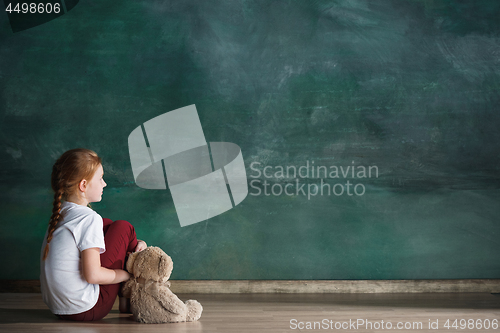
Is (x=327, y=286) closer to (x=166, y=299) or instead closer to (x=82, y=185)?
(x=166, y=299)

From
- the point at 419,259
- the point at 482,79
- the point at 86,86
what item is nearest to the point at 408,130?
the point at 482,79

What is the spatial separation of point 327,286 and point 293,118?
3.43ft

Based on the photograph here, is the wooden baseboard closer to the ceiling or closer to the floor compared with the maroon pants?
closer to the floor

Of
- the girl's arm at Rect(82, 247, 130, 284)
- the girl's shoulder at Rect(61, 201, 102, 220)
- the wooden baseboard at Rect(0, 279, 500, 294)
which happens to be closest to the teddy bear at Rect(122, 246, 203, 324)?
the girl's arm at Rect(82, 247, 130, 284)

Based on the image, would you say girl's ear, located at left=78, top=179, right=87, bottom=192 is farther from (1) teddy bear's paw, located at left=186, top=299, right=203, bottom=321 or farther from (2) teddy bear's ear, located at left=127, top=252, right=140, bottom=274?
(1) teddy bear's paw, located at left=186, top=299, right=203, bottom=321

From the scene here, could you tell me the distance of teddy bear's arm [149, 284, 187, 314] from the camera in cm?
189

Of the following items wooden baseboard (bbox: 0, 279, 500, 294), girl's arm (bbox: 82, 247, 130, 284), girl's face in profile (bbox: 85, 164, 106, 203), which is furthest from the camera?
wooden baseboard (bbox: 0, 279, 500, 294)

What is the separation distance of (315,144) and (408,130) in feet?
1.92

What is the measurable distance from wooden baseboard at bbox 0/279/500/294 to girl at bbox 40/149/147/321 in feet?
2.63

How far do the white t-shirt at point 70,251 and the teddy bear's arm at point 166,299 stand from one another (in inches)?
11.0

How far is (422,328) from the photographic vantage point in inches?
73.2

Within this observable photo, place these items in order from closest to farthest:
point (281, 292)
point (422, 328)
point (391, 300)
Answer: point (422, 328) → point (391, 300) → point (281, 292)

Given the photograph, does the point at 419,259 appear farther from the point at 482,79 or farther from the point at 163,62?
the point at 163,62

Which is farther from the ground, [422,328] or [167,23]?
[167,23]
